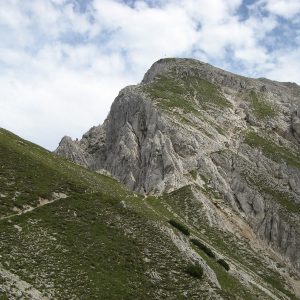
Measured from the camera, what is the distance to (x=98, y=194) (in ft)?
187

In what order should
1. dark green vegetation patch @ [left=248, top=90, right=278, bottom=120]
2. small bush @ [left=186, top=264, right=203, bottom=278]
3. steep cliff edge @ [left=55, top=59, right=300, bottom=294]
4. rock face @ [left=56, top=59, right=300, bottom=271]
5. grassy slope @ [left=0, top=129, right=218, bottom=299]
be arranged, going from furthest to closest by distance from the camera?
dark green vegetation patch @ [left=248, top=90, right=278, bottom=120], rock face @ [left=56, top=59, right=300, bottom=271], steep cliff edge @ [left=55, top=59, right=300, bottom=294], small bush @ [left=186, top=264, right=203, bottom=278], grassy slope @ [left=0, top=129, right=218, bottom=299]

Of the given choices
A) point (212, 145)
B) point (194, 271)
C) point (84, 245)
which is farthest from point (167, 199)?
point (84, 245)

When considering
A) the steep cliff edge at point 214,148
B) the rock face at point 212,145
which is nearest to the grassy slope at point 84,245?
the steep cliff edge at point 214,148

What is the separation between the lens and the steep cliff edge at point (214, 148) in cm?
9588

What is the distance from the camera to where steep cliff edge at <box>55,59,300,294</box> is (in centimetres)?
9588

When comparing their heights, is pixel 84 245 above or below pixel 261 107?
below

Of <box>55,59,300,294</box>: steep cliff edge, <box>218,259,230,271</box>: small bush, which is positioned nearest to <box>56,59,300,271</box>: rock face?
<box>55,59,300,294</box>: steep cliff edge

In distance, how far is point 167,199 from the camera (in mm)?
88312

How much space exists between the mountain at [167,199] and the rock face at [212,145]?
1.20ft

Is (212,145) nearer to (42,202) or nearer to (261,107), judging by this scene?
(261,107)

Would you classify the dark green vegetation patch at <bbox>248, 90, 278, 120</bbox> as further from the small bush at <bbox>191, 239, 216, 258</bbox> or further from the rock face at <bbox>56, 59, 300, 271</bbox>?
the small bush at <bbox>191, 239, 216, 258</bbox>

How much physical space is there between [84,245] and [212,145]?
2916 inches

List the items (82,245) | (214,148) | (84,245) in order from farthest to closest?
1. (214,148)
2. (84,245)
3. (82,245)

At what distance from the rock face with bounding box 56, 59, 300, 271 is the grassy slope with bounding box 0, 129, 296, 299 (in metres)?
36.3
